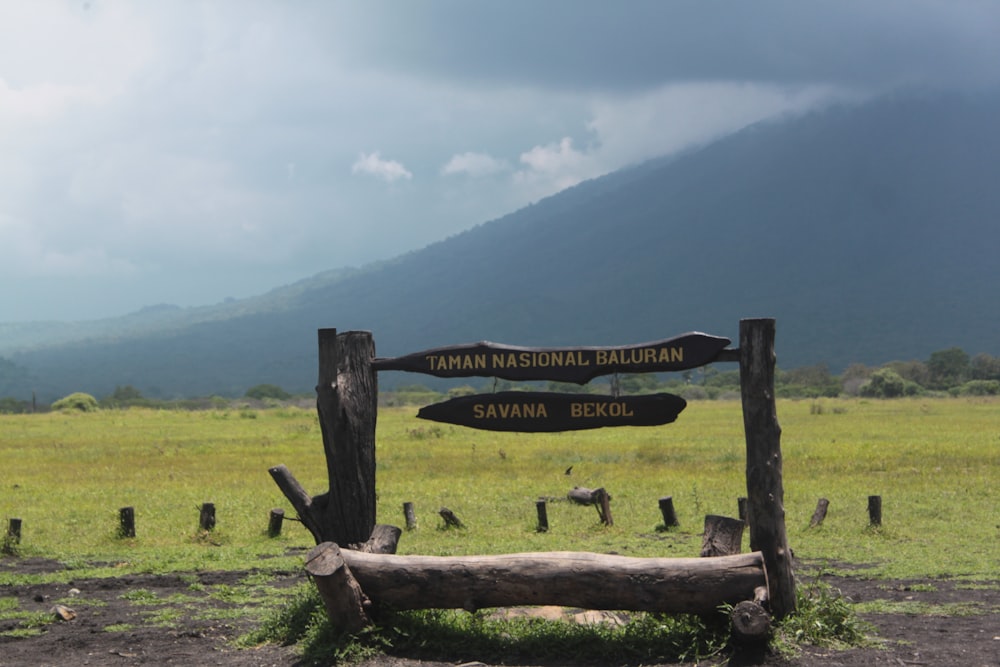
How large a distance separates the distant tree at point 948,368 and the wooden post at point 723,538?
386ft

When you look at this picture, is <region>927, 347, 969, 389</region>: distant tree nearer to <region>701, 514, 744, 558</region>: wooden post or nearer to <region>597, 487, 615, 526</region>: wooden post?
<region>597, 487, 615, 526</region>: wooden post

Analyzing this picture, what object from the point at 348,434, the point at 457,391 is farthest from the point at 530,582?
the point at 457,391

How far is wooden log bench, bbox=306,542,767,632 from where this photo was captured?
9930 millimetres

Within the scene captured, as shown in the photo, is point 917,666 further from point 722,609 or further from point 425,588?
point 425,588

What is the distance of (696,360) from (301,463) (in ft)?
86.5

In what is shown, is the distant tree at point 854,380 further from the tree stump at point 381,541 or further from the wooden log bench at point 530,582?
the wooden log bench at point 530,582

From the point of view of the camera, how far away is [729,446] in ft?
130

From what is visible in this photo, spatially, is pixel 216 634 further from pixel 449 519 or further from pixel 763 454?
pixel 449 519

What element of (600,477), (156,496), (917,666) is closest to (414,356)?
(917,666)

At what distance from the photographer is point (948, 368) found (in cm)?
12775

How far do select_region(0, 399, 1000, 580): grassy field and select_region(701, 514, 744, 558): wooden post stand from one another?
5.18 metres

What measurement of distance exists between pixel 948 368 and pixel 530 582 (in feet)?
421

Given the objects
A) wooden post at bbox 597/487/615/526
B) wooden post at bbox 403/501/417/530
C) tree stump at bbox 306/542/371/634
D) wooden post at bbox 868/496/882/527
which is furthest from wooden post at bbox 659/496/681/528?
tree stump at bbox 306/542/371/634

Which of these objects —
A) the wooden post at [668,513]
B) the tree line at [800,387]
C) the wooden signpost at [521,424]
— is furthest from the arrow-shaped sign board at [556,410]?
the tree line at [800,387]
